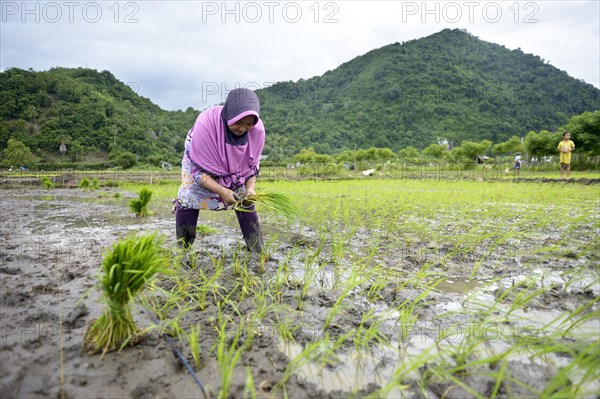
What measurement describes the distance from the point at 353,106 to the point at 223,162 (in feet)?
230

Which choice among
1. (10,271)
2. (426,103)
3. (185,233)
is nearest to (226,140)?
(185,233)

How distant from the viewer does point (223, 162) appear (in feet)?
10.1

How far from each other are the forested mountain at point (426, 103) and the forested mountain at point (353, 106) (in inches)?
8.4

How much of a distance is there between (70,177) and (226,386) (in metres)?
19.3

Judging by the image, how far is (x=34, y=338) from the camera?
4.96ft

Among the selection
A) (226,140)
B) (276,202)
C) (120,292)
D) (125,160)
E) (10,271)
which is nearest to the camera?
(120,292)

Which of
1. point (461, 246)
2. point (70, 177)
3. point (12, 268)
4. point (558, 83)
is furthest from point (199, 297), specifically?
point (558, 83)

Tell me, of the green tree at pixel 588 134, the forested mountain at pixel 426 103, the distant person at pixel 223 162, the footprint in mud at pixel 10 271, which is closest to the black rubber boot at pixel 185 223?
the distant person at pixel 223 162

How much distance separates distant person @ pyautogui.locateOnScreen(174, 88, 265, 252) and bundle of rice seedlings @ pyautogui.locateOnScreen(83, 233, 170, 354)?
1.33 meters

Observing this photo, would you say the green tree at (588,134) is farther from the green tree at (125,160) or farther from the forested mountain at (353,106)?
the green tree at (125,160)

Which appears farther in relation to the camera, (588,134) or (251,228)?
(588,134)

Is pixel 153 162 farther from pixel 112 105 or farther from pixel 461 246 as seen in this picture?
pixel 461 246

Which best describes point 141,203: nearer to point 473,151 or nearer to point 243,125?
point 243,125

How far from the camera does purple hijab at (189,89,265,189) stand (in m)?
2.82
